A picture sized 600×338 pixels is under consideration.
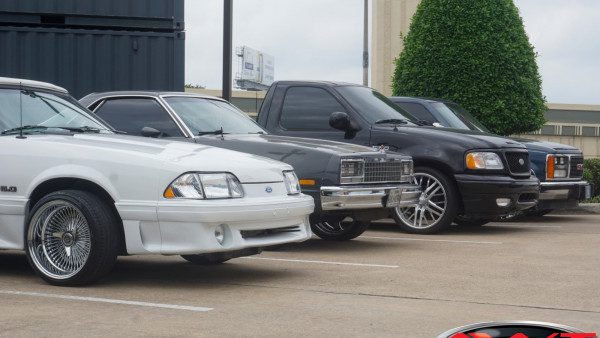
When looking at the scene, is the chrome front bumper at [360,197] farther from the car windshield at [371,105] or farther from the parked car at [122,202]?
the parked car at [122,202]

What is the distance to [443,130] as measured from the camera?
12719 mm

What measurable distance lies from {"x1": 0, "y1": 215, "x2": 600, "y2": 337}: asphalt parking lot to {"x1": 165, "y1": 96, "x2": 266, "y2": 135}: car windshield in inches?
53.3

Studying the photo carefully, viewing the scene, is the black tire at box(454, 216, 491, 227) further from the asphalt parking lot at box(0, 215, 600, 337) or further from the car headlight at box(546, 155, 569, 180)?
the asphalt parking lot at box(0, 215, 600, 337)

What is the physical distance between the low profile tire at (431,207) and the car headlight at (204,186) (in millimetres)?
4868

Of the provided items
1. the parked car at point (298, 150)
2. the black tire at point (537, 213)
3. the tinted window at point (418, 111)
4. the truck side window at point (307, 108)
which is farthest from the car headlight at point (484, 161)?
the black tire at point (537, 213)

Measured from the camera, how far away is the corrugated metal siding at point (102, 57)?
46.8 ft

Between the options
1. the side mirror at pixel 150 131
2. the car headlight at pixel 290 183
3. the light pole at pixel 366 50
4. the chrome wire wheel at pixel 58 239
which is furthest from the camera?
the light pole at pixel 366 50

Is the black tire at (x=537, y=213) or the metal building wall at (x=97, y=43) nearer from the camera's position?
the metal building wall at (x=97, y=43)

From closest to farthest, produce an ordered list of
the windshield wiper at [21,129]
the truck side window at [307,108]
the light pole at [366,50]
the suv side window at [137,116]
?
the windshield wiper at [21,129], the suv side window at [137,116], the truck side window at [307,108], the light pole at [366,50]

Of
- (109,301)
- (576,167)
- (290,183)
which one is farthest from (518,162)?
(109,301)

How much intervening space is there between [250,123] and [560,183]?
18.1ft

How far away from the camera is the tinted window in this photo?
47.4 ft

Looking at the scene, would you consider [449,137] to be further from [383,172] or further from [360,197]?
[360,197]

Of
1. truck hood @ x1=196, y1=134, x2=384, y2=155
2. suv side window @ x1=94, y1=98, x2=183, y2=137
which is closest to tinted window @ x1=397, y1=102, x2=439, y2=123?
truck hood @ x1=196, y1=134, x2=384, y2=155
